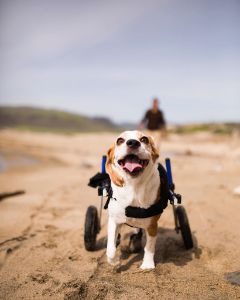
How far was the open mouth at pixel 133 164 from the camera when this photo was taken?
10.5ft

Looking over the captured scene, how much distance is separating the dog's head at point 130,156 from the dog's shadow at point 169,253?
1.20 metres

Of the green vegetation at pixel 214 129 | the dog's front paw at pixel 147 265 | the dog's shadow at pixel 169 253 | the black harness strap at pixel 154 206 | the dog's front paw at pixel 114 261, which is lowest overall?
the green vegetation at pixel 214 129

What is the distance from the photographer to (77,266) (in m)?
3.87

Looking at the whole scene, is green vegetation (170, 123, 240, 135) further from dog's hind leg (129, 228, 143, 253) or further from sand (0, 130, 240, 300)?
dog's hind leg (129, 228, 143, 253)

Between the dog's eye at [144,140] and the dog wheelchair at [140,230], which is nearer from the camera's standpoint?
the dog's eye at [144,140]

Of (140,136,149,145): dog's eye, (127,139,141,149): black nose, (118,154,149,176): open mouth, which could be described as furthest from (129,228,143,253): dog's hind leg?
(127,139,141,149): black nose

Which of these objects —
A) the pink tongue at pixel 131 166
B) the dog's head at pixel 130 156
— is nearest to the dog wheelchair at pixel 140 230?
the dog's head at pixel 130 156

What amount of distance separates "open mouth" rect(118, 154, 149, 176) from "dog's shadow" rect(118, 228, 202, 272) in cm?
129

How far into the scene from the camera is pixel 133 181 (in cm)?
335

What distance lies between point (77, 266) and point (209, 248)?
1.77m

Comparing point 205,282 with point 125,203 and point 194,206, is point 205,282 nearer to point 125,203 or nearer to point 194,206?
point 125,203

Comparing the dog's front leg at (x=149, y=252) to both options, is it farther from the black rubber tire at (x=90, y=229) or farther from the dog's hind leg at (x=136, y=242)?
the black rubber tire at (x=90, y=229)

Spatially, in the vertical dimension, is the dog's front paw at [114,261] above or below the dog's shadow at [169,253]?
above

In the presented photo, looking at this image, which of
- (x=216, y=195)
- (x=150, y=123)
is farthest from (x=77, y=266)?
(x=150, y=123)
